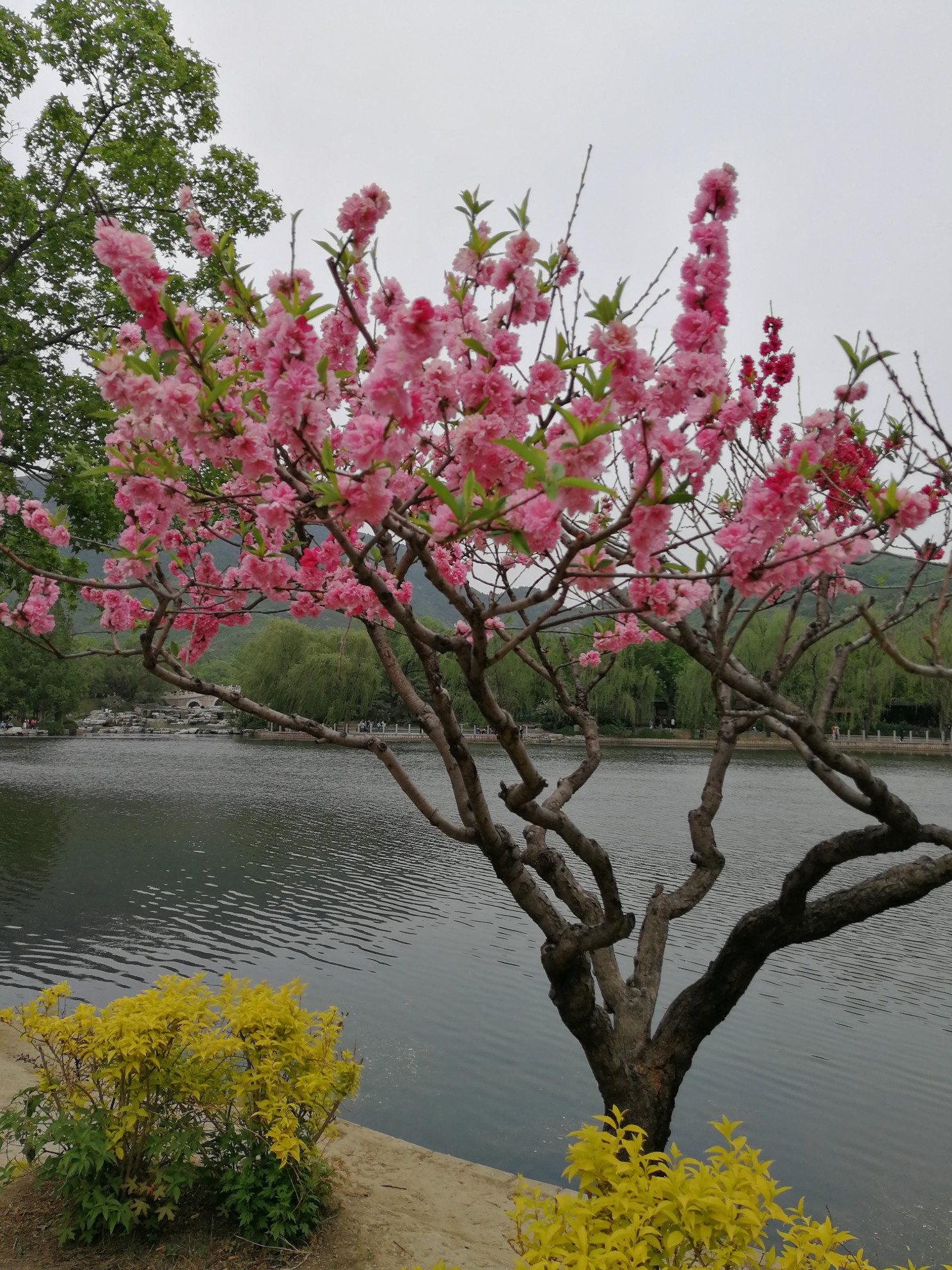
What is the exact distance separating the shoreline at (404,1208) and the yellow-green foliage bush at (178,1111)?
0.17m

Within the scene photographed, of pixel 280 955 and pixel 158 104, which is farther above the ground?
pixel 158 104

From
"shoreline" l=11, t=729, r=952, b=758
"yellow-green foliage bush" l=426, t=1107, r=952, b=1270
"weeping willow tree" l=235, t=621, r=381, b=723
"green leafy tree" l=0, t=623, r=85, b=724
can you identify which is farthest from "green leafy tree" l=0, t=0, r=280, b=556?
"green leafy tree" l=0, t=623, r=85, b=724

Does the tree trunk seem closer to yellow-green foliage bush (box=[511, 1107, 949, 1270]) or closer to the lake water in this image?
yellow-green foliage bush (box=[511, 1107, 949, 1270])

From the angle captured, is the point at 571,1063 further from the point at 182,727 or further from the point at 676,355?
the point at 182,727

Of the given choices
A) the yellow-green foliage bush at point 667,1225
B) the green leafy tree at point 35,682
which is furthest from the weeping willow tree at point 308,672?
the yellow-green foliage bush at point 667,1225

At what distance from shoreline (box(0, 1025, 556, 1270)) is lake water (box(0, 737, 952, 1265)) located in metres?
0.75

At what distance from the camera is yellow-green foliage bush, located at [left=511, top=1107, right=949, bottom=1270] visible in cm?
173

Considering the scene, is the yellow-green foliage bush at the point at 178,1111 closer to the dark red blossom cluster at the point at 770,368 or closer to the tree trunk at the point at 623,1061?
the tree trunk at the point at 623,1061

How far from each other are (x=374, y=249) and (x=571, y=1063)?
5615mm

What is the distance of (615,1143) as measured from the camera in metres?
1.99

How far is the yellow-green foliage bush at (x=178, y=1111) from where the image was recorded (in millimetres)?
2898

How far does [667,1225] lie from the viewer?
1856mm

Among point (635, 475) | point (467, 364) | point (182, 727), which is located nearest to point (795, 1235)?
point (635, 475)

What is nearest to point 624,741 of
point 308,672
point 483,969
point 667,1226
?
point 308,672
